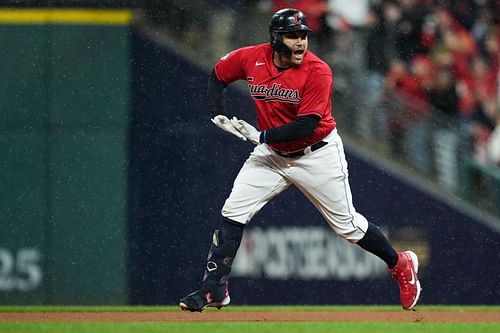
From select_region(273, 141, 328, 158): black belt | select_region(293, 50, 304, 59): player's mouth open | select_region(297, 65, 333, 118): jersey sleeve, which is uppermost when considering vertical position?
select_region(293, 50, 304, 59): player's mouth open

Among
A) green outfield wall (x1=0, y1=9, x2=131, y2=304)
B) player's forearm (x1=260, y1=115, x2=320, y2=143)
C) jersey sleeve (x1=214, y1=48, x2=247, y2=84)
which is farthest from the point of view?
green outfield wall (x1=0, y1=9, x2=131, y2=304)

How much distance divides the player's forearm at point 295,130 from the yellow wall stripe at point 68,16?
271 cm

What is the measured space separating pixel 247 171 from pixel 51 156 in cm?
249

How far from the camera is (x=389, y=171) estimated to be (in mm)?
8500

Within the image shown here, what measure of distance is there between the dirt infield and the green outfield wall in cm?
77

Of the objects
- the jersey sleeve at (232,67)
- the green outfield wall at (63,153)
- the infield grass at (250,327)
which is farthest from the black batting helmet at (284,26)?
the green outfield wall at (63,153)

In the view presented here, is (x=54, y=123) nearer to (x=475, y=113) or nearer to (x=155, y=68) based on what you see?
(x=155, y=68)

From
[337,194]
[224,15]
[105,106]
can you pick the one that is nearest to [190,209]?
[105,106]

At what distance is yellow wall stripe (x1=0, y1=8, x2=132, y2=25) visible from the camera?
28.1ft

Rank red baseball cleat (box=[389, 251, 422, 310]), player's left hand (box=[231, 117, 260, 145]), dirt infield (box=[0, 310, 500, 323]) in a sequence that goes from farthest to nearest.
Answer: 1. dirt infield (box=[0, 310, 500, 323])
2. red baseball cleat (box=[389, 251, 422, 310])
3. player's left hand (box=[231, 117, 260, 145])

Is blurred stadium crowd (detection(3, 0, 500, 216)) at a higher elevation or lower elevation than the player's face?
lower

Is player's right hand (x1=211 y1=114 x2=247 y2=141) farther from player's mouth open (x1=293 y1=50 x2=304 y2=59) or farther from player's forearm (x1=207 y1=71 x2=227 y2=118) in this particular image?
player's mouth open (x1=293 y1=50 x2=304 y2=59)

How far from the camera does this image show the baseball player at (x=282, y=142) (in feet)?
20.8

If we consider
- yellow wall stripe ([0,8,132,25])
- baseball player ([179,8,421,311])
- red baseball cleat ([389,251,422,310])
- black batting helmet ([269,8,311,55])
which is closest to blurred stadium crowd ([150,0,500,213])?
yellow wall stripe ([0,8,132,25])
